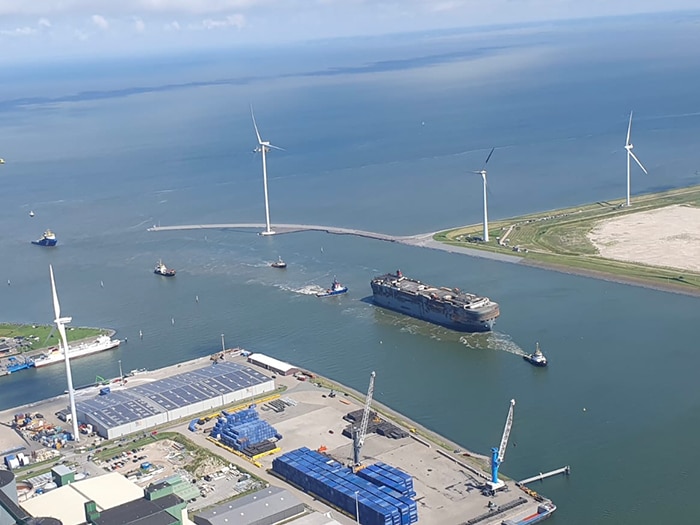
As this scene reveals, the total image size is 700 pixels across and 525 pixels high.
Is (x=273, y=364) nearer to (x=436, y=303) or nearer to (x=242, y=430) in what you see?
(x=242, y=430)

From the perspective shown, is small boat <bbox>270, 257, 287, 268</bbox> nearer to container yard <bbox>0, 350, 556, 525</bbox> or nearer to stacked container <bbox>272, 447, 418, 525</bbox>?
container yard <bbox>0, 350, 556, 525</bbox>

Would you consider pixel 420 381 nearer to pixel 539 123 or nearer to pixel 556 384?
pixel 556 384

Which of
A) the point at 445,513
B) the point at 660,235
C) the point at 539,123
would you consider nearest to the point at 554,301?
the point at 660,235

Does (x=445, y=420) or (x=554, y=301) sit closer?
(x=445, y=420)

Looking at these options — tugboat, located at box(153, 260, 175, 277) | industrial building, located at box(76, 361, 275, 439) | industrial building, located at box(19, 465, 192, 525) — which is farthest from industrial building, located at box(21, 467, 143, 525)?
tugboat, located at box(153, 260, 175, 277)

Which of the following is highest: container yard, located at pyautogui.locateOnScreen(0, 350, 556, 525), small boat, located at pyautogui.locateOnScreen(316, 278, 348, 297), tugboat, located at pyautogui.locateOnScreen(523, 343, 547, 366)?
small boat, located at pyautogui.locateOnScreen(316, 278, 348, 297)
